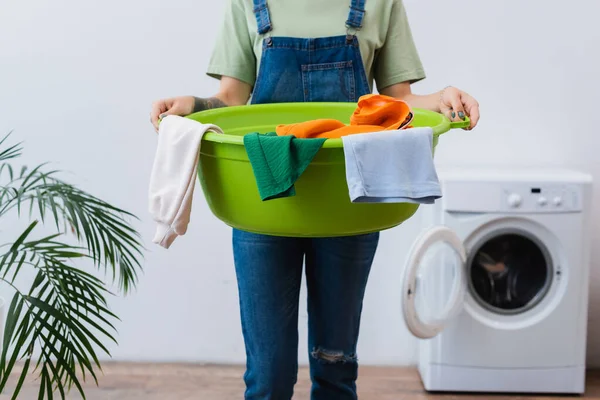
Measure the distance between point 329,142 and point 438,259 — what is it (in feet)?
4.80

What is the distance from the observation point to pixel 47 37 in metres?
2.56

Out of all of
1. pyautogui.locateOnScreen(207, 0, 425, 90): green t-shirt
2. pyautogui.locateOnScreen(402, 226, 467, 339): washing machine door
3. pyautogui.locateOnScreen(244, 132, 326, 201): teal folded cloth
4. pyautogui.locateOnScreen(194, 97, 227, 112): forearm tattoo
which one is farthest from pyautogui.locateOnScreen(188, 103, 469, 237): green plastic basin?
pyautogui.locateOnScreen(402, 226, 467, 339): washing machine door

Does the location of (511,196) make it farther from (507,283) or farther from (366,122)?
(366,122)

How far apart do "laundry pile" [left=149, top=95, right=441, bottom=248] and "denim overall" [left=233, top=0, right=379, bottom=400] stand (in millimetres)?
331

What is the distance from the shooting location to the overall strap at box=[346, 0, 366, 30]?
1.53 meters

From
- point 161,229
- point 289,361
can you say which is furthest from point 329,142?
point 289,361

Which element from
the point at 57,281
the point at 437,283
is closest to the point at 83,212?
the point at 57,281

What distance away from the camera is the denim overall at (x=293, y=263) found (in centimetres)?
153

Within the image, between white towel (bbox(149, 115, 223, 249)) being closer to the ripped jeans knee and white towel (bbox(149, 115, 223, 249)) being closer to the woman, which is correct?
the woman

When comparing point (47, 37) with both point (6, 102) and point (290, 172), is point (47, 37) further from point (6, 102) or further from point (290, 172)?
point (290, 172)

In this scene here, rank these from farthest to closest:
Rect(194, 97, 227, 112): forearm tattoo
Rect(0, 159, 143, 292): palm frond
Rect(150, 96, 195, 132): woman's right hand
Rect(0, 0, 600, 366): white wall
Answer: Rect(0, 0, 600, 366): white wall < Rect(0, 159, 143, 292): palm frond < Rect(194, 97, 227, 112): forearm tattoo < Rect(150, 96, 195, 132): woman's right hand

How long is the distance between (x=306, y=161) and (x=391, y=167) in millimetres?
123

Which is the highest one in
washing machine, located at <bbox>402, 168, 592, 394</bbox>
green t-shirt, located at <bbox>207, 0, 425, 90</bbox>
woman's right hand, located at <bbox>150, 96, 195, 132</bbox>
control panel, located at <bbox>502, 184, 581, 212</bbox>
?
green t-shirt, located at <bbox>207, 0, 425, 90</bbox>

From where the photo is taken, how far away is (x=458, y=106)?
1374 millimetres
